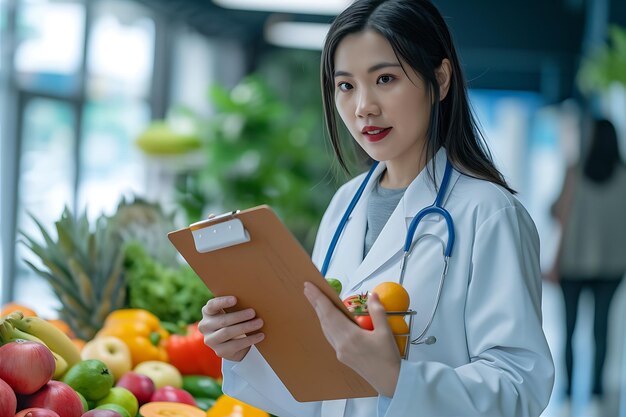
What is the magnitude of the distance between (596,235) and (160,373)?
4274mm

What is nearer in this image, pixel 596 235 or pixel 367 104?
pixel 367 104

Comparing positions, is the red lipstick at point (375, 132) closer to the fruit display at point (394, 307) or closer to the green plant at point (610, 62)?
the fruit display at point (394, 307)

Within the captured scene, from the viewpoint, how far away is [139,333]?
2441 mm

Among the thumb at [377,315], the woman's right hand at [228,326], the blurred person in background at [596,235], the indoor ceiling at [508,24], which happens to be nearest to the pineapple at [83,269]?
the woman's right hand at [228,326]

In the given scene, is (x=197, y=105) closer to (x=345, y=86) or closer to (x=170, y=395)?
(x=170, y=395)

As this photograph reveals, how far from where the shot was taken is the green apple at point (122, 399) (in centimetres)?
191

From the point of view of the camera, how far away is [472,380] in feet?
4.42

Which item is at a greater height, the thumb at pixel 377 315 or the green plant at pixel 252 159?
the thumb at pixel 377 315

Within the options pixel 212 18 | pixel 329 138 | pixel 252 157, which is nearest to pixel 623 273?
pixel 252 157

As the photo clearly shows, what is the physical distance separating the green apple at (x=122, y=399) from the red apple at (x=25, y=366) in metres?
0.28

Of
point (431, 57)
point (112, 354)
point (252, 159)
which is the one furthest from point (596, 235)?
point (431, 57)

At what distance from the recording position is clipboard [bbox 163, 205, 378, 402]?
1.32 m

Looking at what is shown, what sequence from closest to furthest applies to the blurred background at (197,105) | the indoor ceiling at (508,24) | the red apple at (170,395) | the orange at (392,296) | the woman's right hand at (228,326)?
the orange at (392,296)
the woman's right hand at (228,326)
the red apple at (170,395)
the blurred background at (197,105)
the indoor ceiling at (508,24)

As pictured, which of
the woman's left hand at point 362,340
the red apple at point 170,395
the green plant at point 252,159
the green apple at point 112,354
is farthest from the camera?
the green plant at point 252,159
